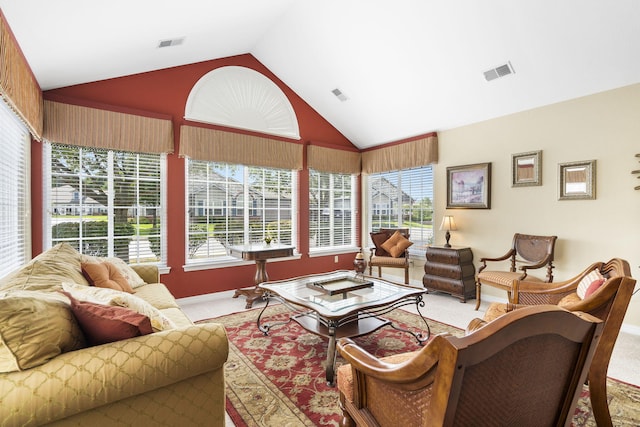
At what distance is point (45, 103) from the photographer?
348cm

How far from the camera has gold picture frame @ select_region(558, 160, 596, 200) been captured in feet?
12.0

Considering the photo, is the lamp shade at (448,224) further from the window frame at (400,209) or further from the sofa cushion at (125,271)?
the sofa cushion at (125,271)

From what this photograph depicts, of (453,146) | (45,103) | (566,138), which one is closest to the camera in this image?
(45,103)

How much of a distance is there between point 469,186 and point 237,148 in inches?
138

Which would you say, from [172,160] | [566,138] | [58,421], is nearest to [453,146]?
[566,138]

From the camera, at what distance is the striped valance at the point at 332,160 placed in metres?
5.60

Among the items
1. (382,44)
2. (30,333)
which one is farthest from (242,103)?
(30,333)

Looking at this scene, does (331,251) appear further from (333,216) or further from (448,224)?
(448,224)

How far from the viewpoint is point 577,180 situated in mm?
3791

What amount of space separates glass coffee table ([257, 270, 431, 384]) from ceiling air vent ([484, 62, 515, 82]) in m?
2.71

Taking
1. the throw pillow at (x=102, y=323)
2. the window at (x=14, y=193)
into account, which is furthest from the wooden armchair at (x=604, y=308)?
the window at (x=14, y=193)

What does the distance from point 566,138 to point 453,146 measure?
145 centimetres

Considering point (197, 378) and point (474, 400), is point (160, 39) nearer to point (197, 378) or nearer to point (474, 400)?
point (197, 378)

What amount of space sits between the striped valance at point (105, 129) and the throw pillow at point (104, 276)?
1.69 m
